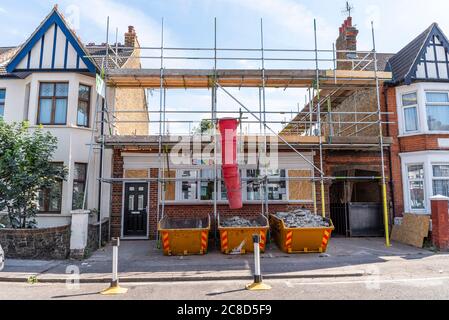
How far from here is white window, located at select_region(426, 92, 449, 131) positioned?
1302 centimetres

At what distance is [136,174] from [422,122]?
38.2 ft

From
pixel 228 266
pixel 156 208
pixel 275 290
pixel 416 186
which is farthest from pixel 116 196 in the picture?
pixel 416 186

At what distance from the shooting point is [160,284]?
23.3 ft

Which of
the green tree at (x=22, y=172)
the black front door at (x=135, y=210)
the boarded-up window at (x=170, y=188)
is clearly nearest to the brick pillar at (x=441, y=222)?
the boarded-up window at (x=170, y=188)

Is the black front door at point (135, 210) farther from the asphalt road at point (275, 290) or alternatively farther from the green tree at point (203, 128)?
the asphalt road at point (275, 290)

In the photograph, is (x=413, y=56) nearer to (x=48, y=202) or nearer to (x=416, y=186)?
(x=416, y=186)

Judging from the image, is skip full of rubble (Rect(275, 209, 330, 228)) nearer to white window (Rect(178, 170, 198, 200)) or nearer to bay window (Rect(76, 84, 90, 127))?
white window (Rect(178, 170, 198, 200))

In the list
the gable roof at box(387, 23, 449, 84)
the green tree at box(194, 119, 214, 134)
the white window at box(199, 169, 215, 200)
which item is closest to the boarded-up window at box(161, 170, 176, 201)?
the white window at box(199, 169, 215, 200)

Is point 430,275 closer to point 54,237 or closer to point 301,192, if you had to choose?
point 301,192

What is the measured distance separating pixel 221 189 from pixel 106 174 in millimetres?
4630

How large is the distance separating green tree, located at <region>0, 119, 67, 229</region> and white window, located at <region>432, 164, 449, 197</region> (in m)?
13.9

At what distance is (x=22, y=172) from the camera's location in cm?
991
